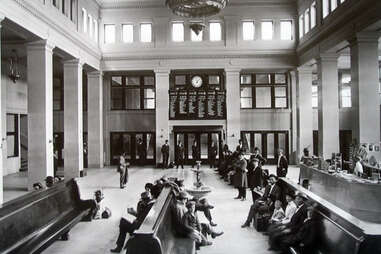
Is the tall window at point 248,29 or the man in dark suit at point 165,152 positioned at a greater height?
the tall window at point 248,29

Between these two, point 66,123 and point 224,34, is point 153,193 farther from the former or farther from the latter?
point 224,34

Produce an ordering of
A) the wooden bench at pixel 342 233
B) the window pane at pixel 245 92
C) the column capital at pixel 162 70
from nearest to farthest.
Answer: the wooden bench at pixel 342 233
the column capital at pixel 162 70
the window pane at pixel 245 92

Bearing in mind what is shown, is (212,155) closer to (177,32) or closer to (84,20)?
(177,32)

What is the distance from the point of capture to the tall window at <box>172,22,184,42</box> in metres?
21.8

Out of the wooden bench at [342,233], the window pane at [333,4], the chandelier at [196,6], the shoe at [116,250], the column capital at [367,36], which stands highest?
the window pane at [333,4]

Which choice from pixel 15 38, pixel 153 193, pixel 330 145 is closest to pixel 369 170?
pixel 330 145

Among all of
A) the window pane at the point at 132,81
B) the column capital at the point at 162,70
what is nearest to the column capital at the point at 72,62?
the column capital at the point at 162,70

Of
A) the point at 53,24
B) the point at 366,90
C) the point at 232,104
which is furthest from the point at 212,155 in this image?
the point at 53,24

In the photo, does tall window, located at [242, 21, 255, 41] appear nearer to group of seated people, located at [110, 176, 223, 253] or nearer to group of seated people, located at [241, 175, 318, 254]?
group of seated people, located at [241, 175, 318, 254]

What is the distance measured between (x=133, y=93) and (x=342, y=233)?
1966 centimetres

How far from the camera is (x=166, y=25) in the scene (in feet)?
70.6

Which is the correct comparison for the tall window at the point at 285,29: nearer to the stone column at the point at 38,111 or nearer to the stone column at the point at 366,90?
the stone column at the point at 366,90

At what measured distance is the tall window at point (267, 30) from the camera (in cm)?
2152

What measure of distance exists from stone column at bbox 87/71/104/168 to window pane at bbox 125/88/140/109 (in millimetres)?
1957
